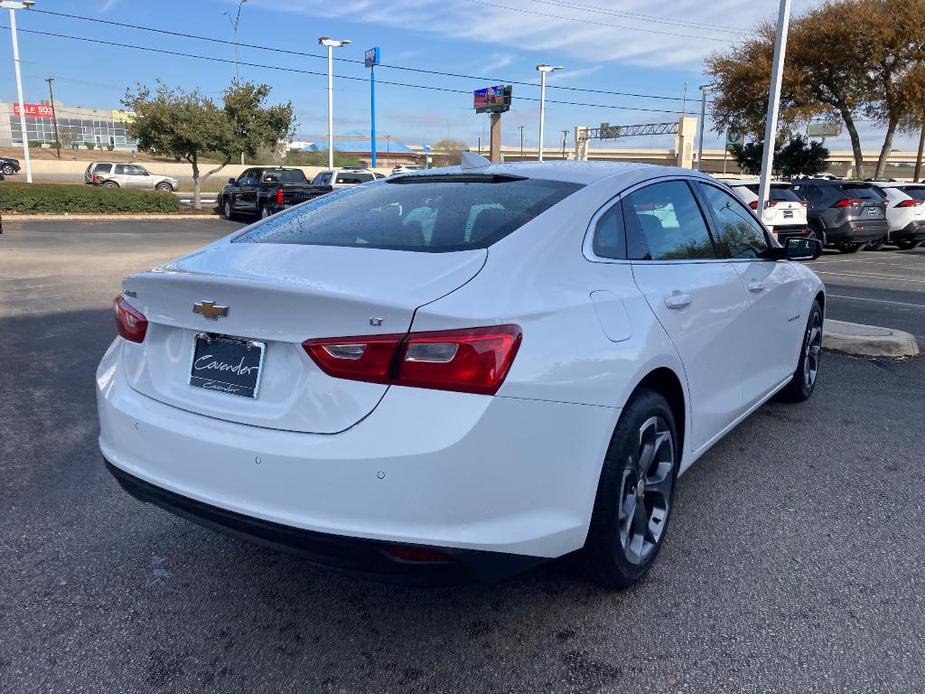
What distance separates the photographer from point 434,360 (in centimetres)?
216

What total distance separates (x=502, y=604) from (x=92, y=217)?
86.5 feet

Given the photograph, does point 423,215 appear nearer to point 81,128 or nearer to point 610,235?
point 610,235

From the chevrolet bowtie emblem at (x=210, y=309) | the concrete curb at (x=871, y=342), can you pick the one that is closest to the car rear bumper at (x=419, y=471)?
the chevrolet bowtie emblem at (x=210, y=309)

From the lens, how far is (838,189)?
17.8 m

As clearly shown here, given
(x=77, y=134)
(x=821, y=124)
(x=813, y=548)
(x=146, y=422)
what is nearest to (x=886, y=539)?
(x=813, y=548)

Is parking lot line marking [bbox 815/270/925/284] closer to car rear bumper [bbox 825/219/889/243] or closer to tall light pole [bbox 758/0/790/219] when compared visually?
tall light pole [bbox 758/0/790/219]

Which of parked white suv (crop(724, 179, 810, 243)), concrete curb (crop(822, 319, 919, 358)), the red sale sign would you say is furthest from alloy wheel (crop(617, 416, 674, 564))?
the red sale sign

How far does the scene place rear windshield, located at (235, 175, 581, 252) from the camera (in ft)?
9.04

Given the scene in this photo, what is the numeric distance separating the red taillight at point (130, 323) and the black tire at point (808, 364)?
4.13 meters

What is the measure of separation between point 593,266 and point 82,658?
7.26 feet

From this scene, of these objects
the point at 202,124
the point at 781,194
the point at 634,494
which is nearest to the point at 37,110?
the point at 202,124

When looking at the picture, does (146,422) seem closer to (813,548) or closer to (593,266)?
(593,266)

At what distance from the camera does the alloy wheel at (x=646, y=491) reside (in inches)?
112

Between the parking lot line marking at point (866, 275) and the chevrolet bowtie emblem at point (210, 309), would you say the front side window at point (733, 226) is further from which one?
the parking lot line marking at point (866, 275)
